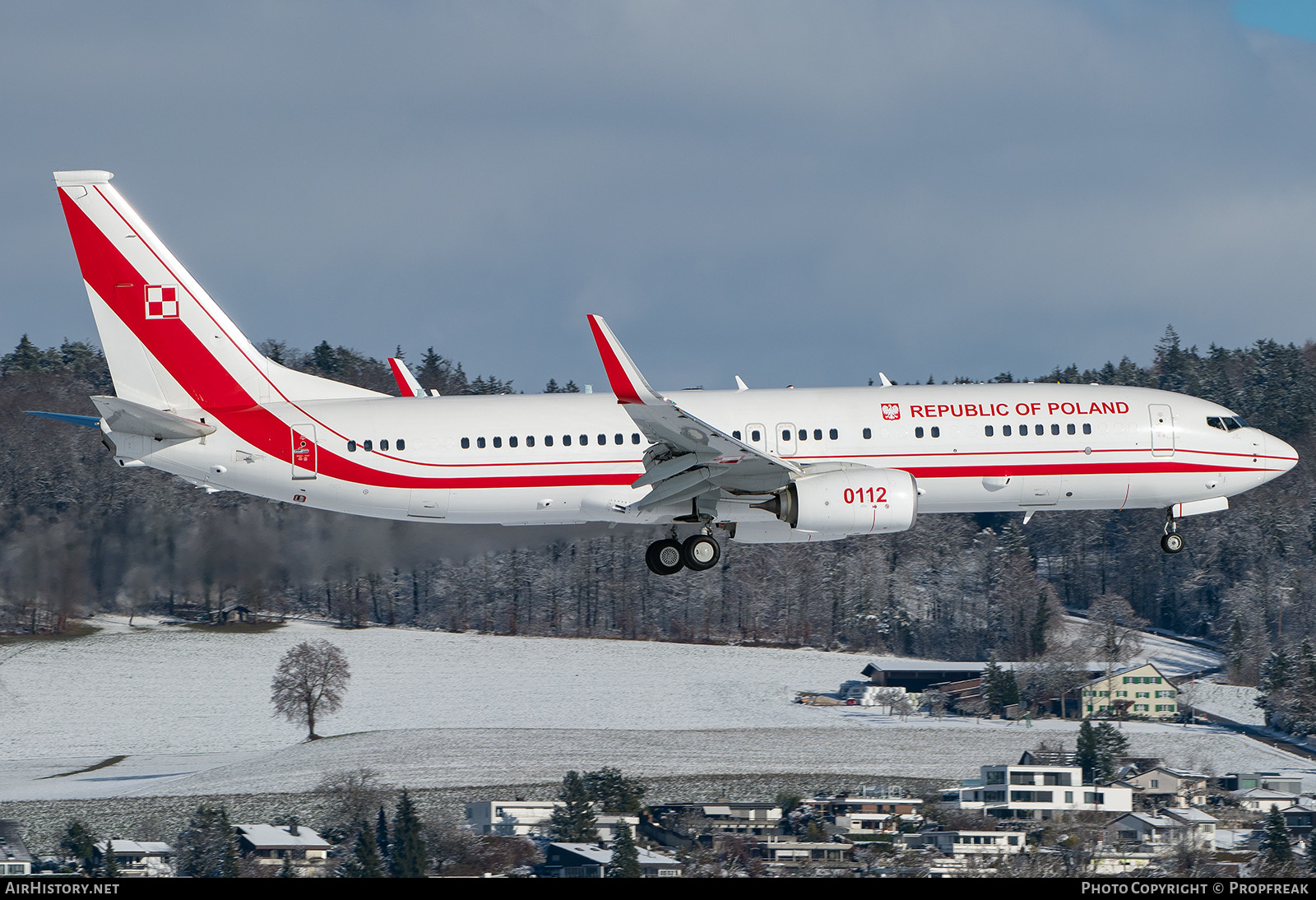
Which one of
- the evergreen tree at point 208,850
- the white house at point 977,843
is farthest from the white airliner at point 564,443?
the evergreen tree at point 208,850

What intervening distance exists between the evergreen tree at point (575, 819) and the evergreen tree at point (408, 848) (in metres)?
6.43

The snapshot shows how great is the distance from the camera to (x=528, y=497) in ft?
129

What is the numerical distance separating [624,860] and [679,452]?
29622mm

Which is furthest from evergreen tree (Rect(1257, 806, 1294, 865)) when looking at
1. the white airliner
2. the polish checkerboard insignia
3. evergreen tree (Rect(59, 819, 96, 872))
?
evergreen tree (Rect(59, 819, 96, 872))

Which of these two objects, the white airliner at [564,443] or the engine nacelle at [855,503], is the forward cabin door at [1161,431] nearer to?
the white airliner at [564,443]

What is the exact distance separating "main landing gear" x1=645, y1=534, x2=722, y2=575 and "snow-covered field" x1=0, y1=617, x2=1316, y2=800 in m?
54.7

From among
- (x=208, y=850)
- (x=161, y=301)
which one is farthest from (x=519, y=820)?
(x=161, y=301)

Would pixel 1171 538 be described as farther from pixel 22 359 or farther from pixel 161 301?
pixel 22 359

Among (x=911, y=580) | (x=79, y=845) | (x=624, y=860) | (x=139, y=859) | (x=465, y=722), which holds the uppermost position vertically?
(x=911, y=580)

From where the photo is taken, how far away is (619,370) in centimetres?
3466

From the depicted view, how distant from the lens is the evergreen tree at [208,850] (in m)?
68.5

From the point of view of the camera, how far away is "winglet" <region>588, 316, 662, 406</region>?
34.3 m

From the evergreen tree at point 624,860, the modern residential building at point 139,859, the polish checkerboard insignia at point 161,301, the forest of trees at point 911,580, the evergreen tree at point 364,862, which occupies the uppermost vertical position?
the polish checkerboard insignia at point 161,301
